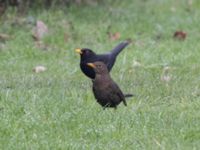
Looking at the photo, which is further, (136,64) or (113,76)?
(136,64)

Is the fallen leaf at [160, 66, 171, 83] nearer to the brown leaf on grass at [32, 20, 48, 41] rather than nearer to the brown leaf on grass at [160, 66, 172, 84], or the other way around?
the brown leaf on grass at [160, 66, 172, 84]

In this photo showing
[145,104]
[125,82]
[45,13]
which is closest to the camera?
[145,104]

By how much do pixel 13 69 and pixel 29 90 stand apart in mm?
2061

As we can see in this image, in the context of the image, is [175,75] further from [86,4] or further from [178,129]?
[86,4]

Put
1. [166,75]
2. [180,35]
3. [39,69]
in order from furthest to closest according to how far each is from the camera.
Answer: [180,35], [39,69], [166,75]

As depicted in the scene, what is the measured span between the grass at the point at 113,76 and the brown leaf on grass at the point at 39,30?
103mm

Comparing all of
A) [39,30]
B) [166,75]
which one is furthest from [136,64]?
[39,30]

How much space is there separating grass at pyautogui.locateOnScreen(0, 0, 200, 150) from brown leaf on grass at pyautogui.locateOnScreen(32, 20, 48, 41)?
0.10m

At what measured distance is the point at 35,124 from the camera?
23.4 ft

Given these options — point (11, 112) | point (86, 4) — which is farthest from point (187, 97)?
point (86, 4)

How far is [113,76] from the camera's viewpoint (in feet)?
34.3

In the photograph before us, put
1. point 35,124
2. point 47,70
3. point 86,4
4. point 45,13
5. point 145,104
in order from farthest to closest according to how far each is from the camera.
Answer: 1. point 86,4
2. point 45,13
3. point 47,70
4. point 145,104
5. point 35,124

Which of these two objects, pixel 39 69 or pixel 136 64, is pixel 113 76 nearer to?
pixel 136 64

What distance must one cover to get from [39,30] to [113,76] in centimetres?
264
